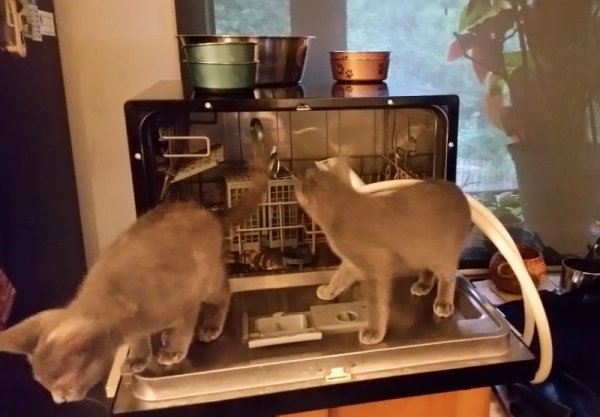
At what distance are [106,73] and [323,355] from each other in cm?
86

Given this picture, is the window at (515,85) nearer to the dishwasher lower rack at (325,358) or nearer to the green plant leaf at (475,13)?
the green plant leaf at (475,13)

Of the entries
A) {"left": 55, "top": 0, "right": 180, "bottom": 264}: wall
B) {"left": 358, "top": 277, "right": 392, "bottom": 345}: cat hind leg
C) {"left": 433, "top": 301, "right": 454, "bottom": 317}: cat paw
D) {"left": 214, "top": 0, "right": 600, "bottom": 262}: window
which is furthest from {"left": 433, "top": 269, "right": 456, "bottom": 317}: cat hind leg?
{"left": 55, "top": 0, "right": 180, "bottom": 264}: wall

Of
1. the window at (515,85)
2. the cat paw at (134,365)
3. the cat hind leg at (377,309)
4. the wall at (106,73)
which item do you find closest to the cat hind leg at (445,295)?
the cat hind leg at (377,309)

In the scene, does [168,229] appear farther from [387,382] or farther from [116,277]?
[387,382]

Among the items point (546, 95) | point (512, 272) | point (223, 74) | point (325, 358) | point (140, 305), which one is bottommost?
point (512, 272)

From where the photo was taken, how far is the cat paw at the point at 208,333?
0.85 m

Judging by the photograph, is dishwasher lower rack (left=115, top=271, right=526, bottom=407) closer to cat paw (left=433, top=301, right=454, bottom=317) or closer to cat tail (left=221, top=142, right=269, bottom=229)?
cat paw (left=433, top=301, right=454, bottom=317)

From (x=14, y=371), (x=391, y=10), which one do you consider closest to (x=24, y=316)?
(x=14, y=371)

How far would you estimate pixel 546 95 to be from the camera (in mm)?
1479

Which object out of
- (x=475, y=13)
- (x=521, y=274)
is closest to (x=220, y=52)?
(x=521, y=274)

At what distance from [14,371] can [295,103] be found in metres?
0.60

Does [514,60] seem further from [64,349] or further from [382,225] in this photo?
[64,349]

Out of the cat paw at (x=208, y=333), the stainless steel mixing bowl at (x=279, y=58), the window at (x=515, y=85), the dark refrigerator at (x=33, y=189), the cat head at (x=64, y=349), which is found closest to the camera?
the cat head at (x=64, y=349)

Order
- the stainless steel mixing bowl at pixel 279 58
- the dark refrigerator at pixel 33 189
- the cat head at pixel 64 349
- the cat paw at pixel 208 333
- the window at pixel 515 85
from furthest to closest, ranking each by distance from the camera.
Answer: the window at pixel 515 85 < the stainless steel mixing bowl at pixel 279 58 < the dark refrigerator at pixel 33 189 < the cat paw at pixel 208 333 < the cat head at pixel 64 349
